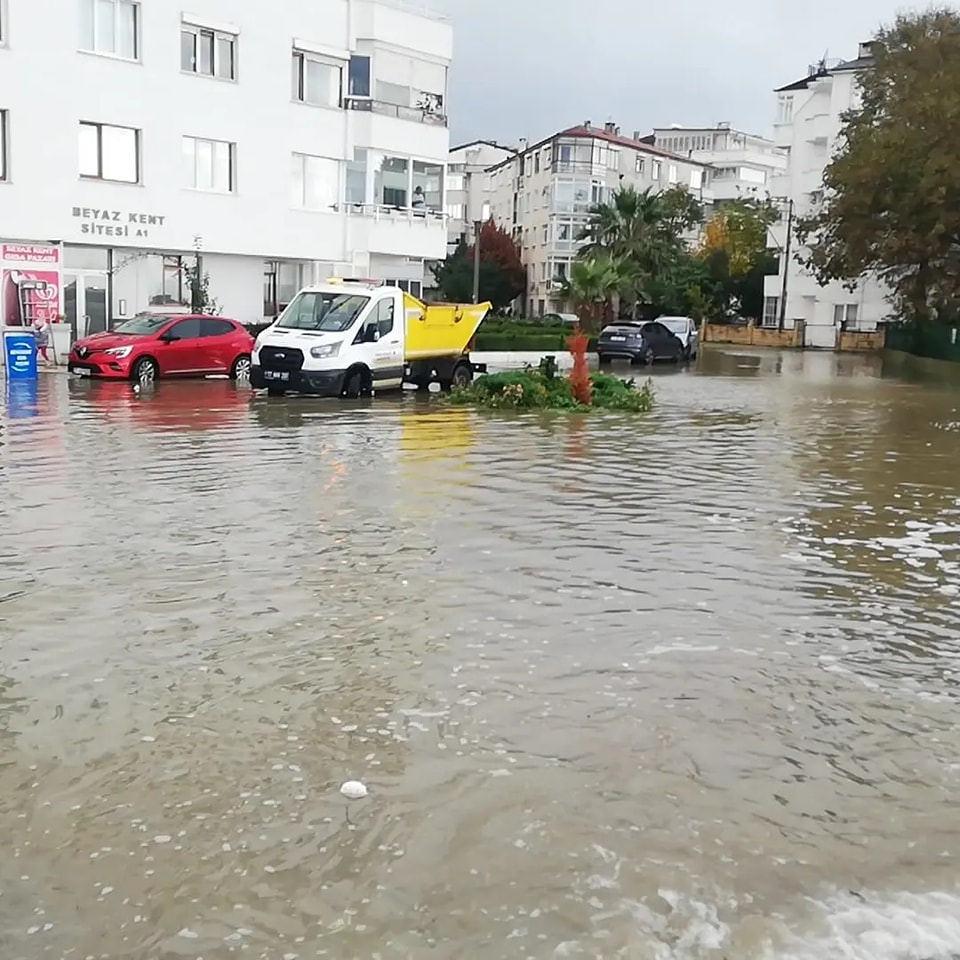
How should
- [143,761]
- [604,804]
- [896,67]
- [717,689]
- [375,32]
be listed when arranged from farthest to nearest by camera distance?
[896,67] → [375,32] → [717,689] → [143,761] → [604,804]

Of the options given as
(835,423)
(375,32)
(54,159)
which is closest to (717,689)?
(835,423)

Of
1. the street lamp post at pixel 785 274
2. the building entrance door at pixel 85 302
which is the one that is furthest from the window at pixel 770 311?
the building entrance door at pixel 85 302

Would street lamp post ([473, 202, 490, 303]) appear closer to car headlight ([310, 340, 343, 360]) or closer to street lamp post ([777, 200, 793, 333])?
street lamp post ([777, 200, 793, 333])

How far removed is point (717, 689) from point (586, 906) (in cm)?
243

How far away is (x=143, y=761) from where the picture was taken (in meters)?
5.24

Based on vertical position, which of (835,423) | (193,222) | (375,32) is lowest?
(835,423)

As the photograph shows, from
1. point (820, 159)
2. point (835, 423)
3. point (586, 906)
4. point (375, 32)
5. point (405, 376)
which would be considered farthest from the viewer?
point (820, 159)

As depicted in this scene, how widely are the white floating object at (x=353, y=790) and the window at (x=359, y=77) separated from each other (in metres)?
36.3

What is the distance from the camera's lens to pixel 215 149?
116ft

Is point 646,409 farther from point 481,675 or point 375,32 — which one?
point 375,32

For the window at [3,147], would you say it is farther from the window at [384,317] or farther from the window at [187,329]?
the window at [384,317]

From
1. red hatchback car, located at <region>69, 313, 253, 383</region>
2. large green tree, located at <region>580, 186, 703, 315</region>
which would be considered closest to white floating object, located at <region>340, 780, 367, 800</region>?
red hatchback car, located at <region>69, 313, 253, 383</region>

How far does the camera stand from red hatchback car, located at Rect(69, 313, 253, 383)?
83.6 feet

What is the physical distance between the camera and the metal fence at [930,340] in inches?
1998
